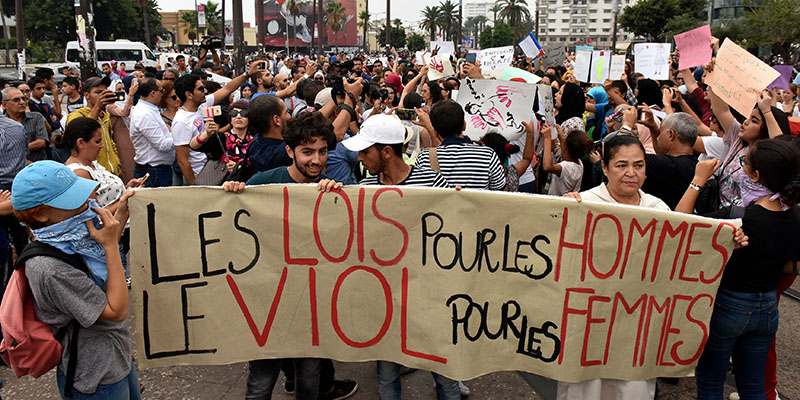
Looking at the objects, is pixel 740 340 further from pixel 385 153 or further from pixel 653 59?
pixel 653 59

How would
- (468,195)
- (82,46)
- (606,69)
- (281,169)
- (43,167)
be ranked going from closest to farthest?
1. (43,167)
2. (468,195)
3. (281,169)
4. (606,69)
5. (82,46)

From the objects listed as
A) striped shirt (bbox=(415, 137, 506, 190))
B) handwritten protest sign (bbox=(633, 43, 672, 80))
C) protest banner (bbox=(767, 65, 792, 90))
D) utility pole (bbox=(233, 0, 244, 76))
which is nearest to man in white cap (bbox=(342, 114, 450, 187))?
striped shirt (bbox=(415, 137, 506, 190))

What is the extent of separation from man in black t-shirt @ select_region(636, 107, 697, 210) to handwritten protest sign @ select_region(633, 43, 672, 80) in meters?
5.93

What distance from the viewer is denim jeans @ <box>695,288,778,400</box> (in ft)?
9.62

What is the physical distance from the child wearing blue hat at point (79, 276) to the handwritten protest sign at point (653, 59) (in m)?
9.08

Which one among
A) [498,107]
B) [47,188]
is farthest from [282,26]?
[47,188]

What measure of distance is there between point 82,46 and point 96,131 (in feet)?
36.2

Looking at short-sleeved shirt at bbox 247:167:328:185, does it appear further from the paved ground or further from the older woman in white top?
the paved ground

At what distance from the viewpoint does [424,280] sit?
10.1ft

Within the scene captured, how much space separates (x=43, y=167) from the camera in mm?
2387

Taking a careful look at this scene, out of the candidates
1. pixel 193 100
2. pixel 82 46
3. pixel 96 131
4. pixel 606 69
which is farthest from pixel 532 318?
pixel 82 46

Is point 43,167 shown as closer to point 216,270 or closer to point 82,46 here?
point 216,270

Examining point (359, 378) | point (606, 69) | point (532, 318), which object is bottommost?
point (359, 378)

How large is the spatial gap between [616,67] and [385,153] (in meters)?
7.91
